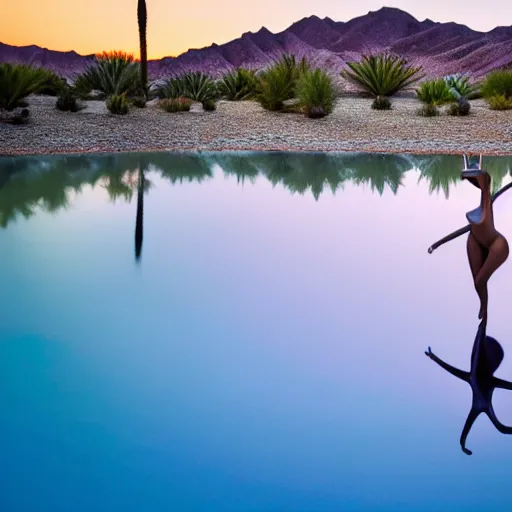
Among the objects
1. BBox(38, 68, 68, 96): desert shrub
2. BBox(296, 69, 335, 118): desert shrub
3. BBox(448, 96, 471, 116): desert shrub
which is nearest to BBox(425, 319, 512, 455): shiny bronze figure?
BBox(296, 69, 335, 118): desert shrub

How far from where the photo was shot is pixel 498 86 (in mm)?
18734

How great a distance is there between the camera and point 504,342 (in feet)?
13.4

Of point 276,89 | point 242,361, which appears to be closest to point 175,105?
point 276,89

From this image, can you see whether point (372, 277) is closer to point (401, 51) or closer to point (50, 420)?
point (50, 420)

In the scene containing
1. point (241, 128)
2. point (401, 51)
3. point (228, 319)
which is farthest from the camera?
point (401, 51)

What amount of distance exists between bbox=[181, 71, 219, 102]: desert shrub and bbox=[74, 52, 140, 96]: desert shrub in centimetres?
122

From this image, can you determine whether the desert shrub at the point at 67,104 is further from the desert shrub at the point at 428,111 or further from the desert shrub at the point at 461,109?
the desert shrub at the point at 461,109

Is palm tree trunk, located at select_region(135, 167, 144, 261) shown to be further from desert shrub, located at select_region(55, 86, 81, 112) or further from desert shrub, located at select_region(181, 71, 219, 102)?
desert shrub, located at select_region(181, 71, 219, 102)

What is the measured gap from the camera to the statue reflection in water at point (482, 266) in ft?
10.4

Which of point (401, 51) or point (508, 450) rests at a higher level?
point (401, 51)

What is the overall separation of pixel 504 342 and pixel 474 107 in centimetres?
1478

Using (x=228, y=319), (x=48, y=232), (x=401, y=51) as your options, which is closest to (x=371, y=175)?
(x=48, y=232)

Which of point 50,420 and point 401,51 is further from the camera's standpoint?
point 401,51

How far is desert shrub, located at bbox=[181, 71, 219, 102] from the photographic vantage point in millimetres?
18844
